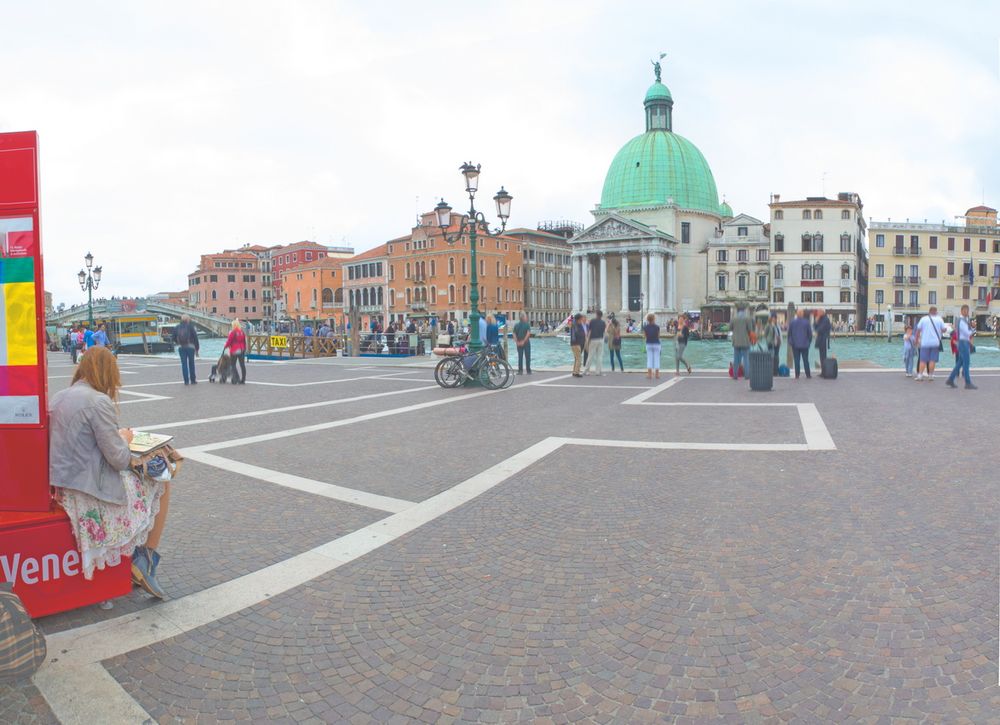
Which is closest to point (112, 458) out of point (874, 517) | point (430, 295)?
point (874, 517)

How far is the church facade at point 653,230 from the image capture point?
266 ft

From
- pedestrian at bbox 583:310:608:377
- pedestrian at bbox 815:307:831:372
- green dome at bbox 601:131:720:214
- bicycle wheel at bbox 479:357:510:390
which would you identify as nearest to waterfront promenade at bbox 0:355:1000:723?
bicycle wheel at bbox 479:357:510:390

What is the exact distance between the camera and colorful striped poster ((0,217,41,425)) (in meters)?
3.67

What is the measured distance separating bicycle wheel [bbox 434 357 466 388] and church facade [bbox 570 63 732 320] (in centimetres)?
6623

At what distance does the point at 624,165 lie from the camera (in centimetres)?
8644

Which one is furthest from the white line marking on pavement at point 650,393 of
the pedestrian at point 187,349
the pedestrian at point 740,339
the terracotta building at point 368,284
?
the terracotta building at point 368,284

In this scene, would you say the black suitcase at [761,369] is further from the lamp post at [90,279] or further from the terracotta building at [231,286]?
the terracotta building at [231,286]

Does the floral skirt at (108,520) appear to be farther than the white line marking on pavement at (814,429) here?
No

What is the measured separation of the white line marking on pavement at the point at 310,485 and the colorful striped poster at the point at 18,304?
2871 millimetres

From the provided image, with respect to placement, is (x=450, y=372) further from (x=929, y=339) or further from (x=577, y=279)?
(x=577, y=279)

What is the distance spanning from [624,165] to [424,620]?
288ft

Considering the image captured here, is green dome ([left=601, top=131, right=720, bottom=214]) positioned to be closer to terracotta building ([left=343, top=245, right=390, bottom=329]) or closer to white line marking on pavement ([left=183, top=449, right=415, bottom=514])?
terracotta building ([left=343, top=245, right=390, bottom=329])

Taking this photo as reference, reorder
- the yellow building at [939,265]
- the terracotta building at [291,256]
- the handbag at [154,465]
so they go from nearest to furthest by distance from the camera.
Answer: the handbag at [154,465], the yellow building at [939,265], the terracotta building at [291,256]

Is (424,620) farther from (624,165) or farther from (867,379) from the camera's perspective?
(624,165)
